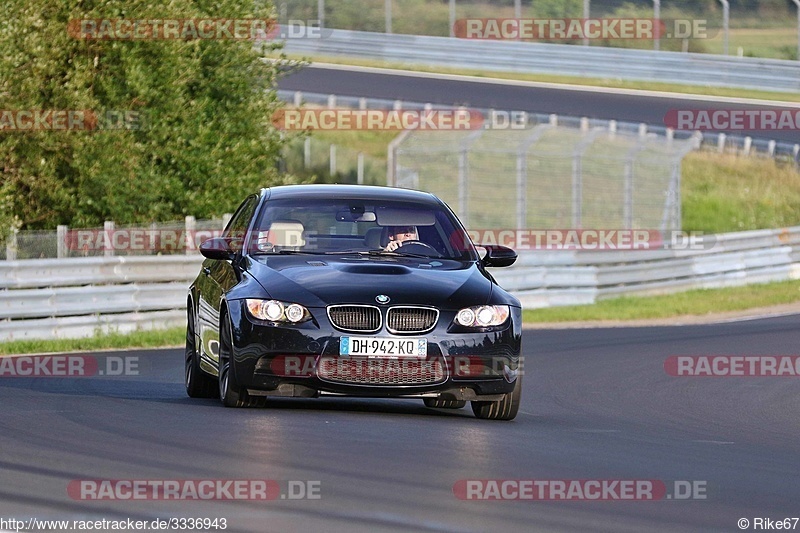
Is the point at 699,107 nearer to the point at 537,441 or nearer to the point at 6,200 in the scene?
the point at 6,200

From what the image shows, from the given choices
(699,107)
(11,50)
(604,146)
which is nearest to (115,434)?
(11,50)

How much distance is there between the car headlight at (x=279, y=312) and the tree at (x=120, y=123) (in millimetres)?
13185

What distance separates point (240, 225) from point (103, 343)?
7.17 metres

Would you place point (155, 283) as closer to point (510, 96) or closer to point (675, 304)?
point (675, 304)

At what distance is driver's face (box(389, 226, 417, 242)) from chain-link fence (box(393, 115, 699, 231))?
1609cm

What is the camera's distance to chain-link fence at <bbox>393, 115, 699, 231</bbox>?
28.0 meters

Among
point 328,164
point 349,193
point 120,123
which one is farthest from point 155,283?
point 328,164

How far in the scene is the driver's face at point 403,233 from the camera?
11.1 m

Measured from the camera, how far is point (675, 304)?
1036 inches

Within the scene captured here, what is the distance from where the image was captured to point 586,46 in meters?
42.8

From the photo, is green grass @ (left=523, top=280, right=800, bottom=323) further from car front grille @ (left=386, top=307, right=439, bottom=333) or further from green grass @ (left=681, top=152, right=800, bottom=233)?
car front grille @ (left=386, top=307, right=439, bottom=333)
